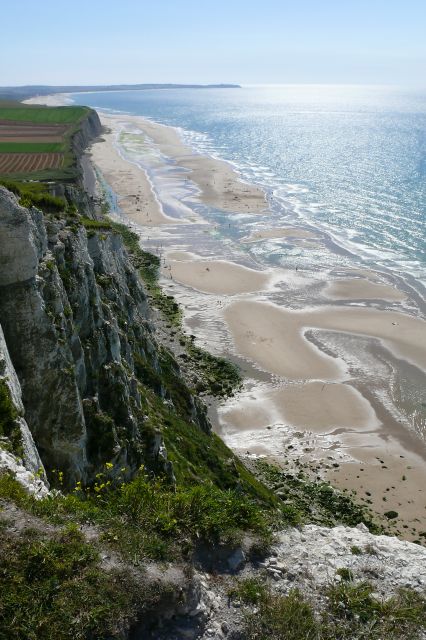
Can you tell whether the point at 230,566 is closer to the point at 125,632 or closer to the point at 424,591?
the point at 125,632

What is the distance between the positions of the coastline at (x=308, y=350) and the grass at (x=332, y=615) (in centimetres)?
2092

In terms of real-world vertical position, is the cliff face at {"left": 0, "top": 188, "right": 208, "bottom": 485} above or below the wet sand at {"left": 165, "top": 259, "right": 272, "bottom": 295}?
above

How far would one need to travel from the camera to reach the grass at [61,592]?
30.7 feet

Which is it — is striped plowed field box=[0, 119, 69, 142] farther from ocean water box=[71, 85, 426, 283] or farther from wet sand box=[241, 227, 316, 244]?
wet sand box=[241, 227, 316, 244]

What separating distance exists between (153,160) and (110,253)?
120 meters

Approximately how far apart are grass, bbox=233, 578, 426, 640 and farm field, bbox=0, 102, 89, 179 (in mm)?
78923

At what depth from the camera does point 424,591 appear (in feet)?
44.7

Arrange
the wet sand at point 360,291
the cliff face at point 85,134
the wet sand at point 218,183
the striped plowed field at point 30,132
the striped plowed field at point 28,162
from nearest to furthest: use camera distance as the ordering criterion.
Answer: the wet sand at point 360,291
the striped plowed field at point 28,162
the wet sand at point 218,183
the striped plowed field at point 30,132
the cliff face at point 85,134

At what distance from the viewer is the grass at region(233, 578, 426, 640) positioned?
36.9 ft

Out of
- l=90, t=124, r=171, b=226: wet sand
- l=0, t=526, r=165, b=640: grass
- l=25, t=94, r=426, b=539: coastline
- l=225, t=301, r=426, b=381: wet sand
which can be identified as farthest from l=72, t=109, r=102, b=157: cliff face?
l=0, t=526, r=165, b=640: grass

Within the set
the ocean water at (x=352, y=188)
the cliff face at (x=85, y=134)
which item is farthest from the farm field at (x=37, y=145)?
the ocean water at (x=352, y=188)

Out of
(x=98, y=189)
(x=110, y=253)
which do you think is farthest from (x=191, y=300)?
(x=98, y=189)

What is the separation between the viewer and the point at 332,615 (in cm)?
1194

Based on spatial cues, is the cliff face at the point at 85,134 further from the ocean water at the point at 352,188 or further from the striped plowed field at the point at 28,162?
the ocean water at the point at 352,188
